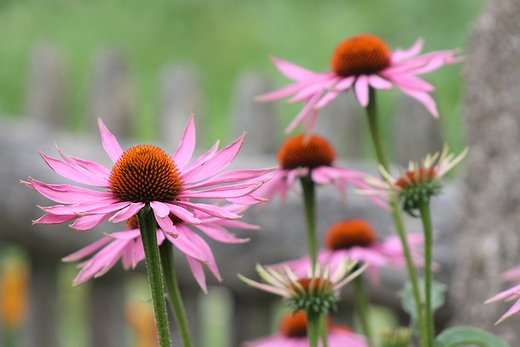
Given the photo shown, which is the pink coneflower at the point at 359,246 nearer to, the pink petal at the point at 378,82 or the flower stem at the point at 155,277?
the pink petal at the point at 378,82

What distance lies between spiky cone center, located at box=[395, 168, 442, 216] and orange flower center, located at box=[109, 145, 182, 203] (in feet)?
0.59

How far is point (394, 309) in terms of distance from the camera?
1404 millimetres

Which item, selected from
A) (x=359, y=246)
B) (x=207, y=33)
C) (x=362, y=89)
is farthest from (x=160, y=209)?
(x=207, y=33)

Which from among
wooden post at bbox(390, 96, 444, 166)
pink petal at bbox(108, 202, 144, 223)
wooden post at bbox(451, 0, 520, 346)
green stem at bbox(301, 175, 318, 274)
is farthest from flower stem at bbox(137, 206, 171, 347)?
wooden post at bbox(390, 96, 444, 166)

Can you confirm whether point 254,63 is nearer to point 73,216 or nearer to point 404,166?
point 404,166

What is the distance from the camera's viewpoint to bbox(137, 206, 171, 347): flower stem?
0.35 m

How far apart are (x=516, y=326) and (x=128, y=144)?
115cm

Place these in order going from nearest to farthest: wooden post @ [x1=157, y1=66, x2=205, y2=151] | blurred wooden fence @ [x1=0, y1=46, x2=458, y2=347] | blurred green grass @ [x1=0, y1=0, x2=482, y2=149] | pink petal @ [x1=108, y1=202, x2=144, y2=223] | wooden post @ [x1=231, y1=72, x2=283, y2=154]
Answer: pink petal @ [x1=108, y1=202, x2=144, y2=223]
blurred wooden fence @ [x1=0, y1=46, x2=458, y2=347]
wooden post @ [x1=231, y1=72, x2=283, y2=154]
wooden post @ [x1=157, y1=66, x2=205, y2=151]
blurred green grass @ [x1=0, y1=0, x2=482, y2=149]

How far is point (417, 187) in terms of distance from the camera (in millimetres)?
511

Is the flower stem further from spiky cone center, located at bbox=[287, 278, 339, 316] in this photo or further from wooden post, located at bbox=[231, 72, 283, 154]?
Result: wooden post, located at bbox=[231, 72, 283, 154]

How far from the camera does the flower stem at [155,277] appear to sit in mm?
351

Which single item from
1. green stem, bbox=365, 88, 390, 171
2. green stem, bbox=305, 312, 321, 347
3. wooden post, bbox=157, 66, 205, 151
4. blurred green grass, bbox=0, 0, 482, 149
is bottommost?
green stem, bbox=305, 312, 321, 347

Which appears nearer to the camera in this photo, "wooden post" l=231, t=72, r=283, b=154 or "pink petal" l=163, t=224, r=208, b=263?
"pink petal" l=163, t=224, r=208, b=263

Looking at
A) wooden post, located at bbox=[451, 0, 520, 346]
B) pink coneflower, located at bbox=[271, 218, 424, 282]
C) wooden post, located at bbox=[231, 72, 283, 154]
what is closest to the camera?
pink coneflower, located at bbox=[271, 218, 424, 282]
